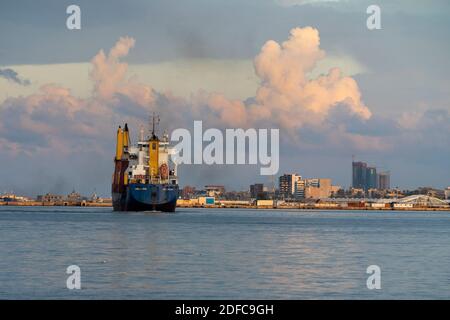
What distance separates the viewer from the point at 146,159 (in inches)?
5027

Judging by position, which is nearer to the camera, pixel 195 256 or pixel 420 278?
pixel 420 278

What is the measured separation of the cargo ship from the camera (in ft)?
386

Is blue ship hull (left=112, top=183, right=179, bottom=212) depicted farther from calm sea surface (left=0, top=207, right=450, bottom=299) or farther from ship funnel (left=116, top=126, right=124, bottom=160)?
calm sea surface (left=0, top=207, right=450, bottom=299)

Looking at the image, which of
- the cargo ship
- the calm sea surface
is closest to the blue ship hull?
the cargo ship

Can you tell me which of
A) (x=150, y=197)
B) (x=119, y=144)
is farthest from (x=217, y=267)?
(x=119, y=144)

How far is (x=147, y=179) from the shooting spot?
402 feet

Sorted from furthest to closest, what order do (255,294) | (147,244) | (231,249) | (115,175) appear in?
(115,175), (147,244), (231,249), (255,294)

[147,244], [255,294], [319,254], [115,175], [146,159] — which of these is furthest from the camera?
[115,175]

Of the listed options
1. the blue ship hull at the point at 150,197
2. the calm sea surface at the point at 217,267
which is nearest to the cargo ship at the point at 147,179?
the blue ship hull at the point at 150,197

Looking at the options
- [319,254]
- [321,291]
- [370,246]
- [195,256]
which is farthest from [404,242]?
[321,291]

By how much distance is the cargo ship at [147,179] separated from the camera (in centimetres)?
11759

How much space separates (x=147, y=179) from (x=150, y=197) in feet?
19.7

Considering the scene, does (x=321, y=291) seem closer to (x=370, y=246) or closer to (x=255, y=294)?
(x=255, y=294)
